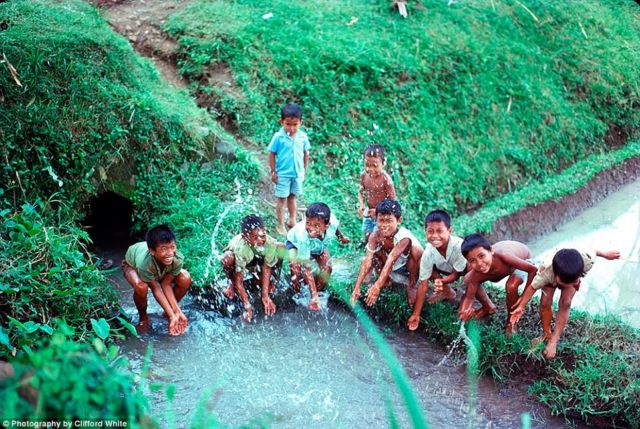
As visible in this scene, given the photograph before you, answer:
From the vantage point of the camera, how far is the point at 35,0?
26.8 feet

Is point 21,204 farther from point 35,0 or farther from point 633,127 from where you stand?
point 633,127

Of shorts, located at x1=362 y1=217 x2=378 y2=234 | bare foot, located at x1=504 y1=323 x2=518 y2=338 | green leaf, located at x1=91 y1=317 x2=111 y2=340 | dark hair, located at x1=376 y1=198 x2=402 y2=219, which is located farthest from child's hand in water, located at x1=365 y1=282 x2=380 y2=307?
green leaf, located at x1=91 y1=317 x2=111 y2=340

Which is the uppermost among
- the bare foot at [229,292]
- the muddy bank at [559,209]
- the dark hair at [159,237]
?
the dark hair at [159,237]

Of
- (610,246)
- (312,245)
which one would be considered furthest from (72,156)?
(610,246)

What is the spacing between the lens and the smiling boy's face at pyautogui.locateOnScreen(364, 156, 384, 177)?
5.84 metres

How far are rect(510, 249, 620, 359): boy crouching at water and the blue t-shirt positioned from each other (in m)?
2.49

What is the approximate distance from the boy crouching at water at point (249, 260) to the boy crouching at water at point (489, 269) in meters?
1.54

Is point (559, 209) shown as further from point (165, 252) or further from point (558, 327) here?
point (165, 252)

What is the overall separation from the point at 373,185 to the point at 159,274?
212cm

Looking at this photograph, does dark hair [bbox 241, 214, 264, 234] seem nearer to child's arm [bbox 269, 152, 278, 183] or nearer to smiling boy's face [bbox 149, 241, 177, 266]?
smiling boy's face [bbox 149, 241, 177, 266]

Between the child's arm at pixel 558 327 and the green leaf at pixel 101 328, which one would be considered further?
the child's arm at pixel 558 327

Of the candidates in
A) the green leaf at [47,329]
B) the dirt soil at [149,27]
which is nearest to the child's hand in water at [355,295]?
the green leaf at [47,329]

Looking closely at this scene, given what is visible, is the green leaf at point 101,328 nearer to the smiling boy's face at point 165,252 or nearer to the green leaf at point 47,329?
the green leaf at point 47,329

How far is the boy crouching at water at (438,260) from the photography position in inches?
198
